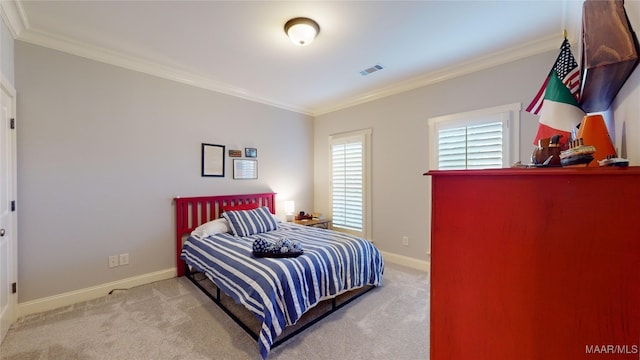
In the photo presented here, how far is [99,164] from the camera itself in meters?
2.65

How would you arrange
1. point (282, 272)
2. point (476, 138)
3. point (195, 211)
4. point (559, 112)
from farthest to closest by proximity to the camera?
1. point (195, 211)
2. point (476, 138)
3. point (282, 272)
4. point (559, 112)

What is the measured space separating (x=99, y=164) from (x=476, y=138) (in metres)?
4.29

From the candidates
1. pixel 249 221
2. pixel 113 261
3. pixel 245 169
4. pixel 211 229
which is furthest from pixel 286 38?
pixel 113 261

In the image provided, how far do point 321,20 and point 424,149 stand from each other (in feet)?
6.90

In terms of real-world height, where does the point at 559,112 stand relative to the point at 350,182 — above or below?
above

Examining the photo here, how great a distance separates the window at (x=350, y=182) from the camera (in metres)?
4.03

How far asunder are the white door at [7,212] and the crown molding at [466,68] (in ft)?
12.7

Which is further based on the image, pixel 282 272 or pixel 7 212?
pixel 7 212

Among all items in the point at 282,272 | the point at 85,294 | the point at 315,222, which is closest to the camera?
the point at 282,272

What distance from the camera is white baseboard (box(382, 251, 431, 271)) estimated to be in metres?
3.33

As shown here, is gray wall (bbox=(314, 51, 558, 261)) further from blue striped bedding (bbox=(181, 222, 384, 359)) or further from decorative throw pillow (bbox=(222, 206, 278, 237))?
decorative throw pillow (bbox=(222, 206, 278, 237))

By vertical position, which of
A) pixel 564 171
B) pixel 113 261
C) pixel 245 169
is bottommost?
pixel 113 261

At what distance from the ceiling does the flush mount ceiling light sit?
6 cm

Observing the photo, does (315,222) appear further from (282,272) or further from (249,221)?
(282,272)
